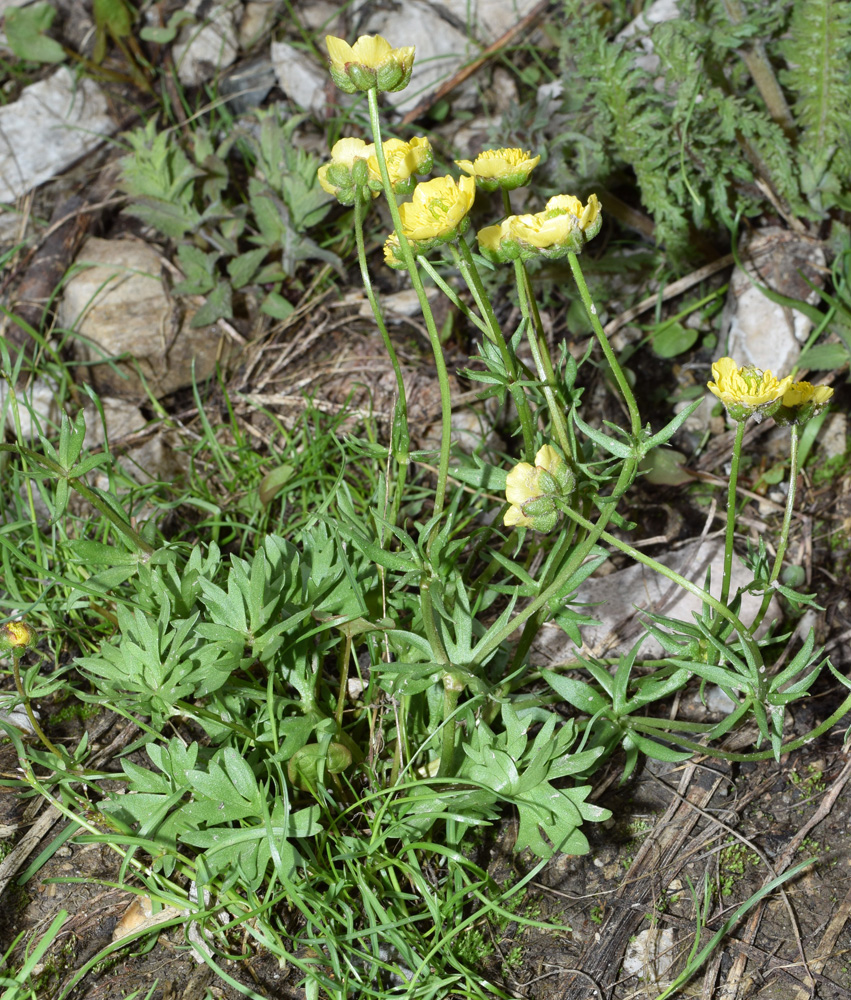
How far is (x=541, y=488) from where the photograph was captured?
1.29m

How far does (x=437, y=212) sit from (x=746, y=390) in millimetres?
535

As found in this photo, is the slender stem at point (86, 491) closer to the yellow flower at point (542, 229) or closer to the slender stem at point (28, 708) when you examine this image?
the slender stem at point (28, 708)

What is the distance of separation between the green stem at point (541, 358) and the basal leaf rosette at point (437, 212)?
142 mm

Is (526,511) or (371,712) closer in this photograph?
(526,511)

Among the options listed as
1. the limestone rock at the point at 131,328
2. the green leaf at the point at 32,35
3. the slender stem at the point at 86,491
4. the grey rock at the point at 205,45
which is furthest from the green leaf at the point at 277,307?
the green leaf at the point at 32,35

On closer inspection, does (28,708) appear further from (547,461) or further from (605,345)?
(605,345)

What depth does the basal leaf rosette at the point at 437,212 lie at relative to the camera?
1.28 m

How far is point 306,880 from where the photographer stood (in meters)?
1.51

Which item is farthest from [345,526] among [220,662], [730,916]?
[730,916]

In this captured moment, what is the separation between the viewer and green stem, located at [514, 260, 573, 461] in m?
1.44

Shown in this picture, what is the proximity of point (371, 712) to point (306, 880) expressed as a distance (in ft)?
Result: 1.11

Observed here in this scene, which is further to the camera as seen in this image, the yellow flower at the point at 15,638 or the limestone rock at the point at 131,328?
the limestone rock at the point at 131,328

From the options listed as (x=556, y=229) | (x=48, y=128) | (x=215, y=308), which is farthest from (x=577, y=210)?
(x=48, y=128)

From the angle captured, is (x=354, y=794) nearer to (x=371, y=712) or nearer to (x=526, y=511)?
(x=371, y=712)
